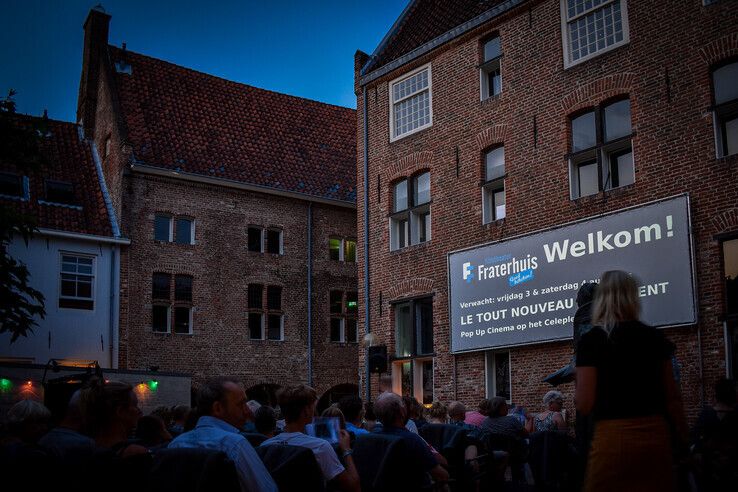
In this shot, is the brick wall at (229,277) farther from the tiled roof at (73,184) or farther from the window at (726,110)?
the window at (726,110)

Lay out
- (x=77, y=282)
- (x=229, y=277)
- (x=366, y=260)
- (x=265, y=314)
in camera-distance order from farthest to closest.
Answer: (x=265, y=314), (x=229, y=277), (x=77, y=282), (x=366, y=260)

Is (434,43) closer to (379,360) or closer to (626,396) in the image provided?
(379,360)

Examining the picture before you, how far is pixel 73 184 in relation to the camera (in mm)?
27844

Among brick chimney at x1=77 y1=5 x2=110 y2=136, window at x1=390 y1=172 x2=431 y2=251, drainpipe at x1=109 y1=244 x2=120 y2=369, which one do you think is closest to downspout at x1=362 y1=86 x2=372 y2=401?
window at x1=390 y1=172 x2=431 y2=251

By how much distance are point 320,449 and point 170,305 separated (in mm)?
21881

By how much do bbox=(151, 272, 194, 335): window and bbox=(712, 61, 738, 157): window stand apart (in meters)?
17.5

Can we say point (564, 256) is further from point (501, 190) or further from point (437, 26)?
point (437, 26)

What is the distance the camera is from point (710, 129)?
1449 centimetres

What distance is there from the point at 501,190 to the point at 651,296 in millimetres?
4678

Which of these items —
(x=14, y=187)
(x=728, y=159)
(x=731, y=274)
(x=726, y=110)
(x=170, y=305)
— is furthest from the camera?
(x=170, y=305)

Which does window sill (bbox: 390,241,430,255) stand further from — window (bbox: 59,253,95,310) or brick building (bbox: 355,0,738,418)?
window (bbox: 59,253,95,310)

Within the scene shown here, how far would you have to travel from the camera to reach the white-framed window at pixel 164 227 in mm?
27375

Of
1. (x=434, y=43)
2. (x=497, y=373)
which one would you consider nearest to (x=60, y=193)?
(x=434, y=43)

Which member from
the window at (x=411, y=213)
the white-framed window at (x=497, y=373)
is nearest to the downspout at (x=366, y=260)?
the window at (x=411, y=213)
